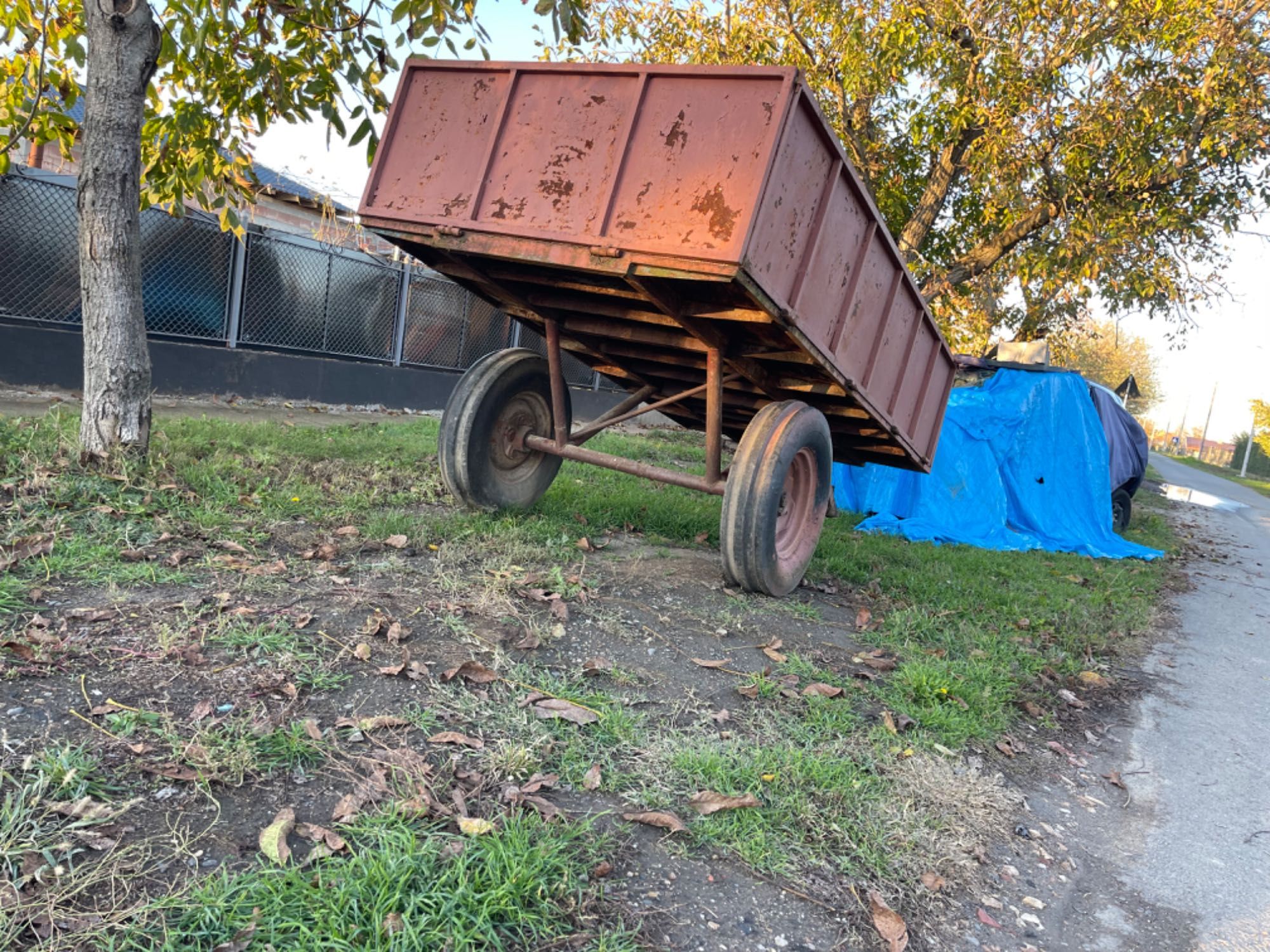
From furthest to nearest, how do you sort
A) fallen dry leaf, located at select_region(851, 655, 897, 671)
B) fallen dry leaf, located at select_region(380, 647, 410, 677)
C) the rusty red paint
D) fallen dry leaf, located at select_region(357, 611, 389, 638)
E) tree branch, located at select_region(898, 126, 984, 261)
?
1. tree branch, located at select_region(898, 126, 984, 261)
2. fallen dry leaf, located at select_region(851, 655, 897, 671)
3. the rusty red paint
4. fallen dry leaf, located at select_region(357, 611, 389, 638)
5. fallen dry leaf, located at select_region(380, 647, 410, 677)

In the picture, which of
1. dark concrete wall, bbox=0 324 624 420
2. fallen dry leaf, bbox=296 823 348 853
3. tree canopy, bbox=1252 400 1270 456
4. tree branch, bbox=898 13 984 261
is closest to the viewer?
fallen dry leaf, bbox=296 823 348 853

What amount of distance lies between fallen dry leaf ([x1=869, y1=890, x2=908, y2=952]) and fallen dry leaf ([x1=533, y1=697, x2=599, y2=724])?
115cm

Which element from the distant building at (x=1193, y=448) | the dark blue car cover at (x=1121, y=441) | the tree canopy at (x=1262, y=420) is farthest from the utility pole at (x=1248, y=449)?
the dark blue car cover at (x=1121, y=441)

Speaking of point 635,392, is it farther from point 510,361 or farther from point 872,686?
point 872,686

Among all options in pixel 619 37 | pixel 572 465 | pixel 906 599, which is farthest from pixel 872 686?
pixel 619 37

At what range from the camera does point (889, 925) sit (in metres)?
2.42

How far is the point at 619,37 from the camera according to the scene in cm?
1286

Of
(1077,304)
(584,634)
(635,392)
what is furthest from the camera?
(1077,304)

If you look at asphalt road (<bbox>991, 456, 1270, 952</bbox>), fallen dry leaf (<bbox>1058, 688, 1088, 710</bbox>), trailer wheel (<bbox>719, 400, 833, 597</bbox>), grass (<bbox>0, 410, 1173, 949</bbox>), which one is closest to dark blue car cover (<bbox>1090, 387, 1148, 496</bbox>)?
grass (<bbox>0, 410, 1173, 949</bbox>)

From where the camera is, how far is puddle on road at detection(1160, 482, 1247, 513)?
70.8 ft

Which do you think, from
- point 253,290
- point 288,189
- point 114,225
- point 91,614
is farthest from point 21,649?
point 288,189

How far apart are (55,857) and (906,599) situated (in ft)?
17.0

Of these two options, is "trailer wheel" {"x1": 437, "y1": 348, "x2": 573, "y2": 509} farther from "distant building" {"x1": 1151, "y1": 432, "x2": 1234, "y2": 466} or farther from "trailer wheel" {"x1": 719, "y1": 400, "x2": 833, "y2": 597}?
"distant building" {"x1": 1151, "y1": 432, "x2": 1234, "y2": 466}

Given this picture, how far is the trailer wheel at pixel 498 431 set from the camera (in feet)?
19.3
